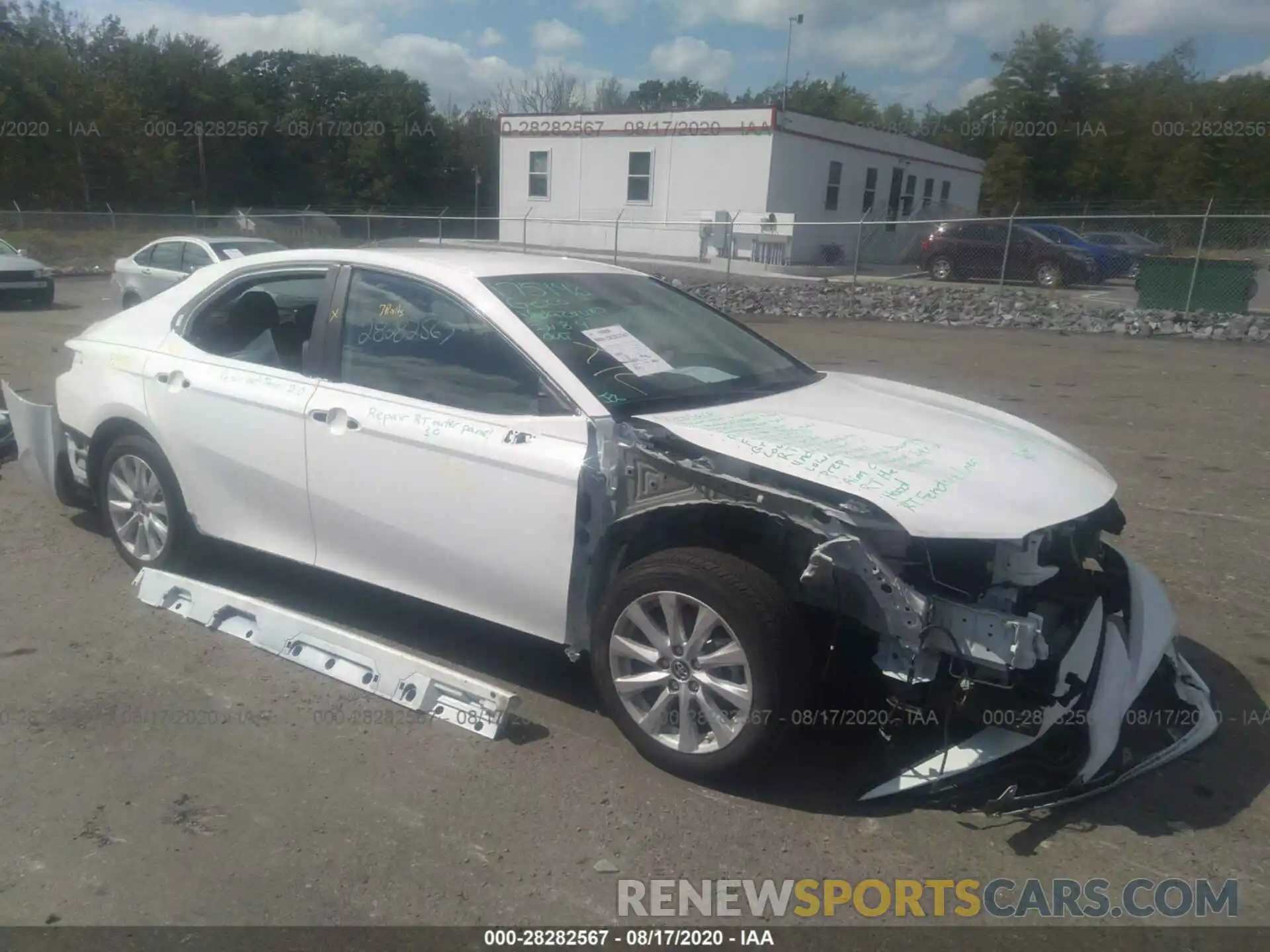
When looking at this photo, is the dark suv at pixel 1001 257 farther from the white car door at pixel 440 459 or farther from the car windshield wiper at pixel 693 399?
the white car door at pixel 440 459

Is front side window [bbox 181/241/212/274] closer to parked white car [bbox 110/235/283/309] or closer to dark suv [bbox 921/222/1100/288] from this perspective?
parked white car [bbox 110/235/283/309]

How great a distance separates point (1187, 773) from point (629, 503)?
2188mm

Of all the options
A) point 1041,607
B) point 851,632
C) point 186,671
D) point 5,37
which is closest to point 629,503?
point 851,632

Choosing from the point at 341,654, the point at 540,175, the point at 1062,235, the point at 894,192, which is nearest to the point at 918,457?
the point at 341,654

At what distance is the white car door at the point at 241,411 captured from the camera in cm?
436

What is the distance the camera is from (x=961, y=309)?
18828 millimetres

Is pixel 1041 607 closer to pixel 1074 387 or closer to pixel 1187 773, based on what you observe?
pixel 1187 773

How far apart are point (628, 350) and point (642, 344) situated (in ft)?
0.43

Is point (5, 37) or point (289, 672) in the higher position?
point (5, 37)

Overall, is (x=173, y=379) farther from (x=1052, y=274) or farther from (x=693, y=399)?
(x=1052, y=274)

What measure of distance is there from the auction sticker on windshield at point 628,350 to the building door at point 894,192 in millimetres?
30836

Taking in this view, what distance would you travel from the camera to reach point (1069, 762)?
10.5 feet

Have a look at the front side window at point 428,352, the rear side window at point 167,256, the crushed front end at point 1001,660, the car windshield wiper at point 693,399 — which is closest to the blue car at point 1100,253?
the rear side window at point 167,256

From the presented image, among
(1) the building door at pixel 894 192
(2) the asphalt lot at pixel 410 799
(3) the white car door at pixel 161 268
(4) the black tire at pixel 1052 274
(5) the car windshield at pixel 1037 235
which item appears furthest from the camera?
(1) the building door at pixel 894 192
